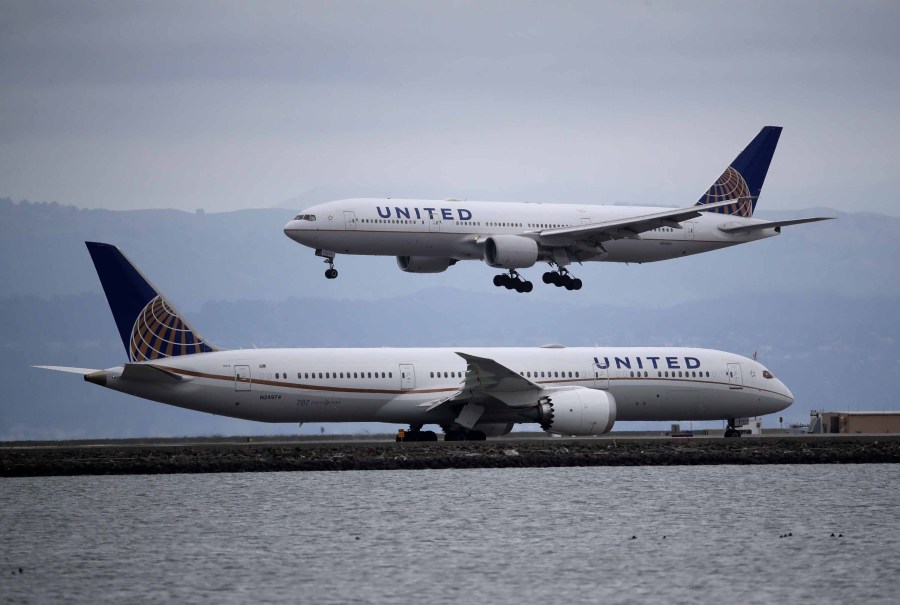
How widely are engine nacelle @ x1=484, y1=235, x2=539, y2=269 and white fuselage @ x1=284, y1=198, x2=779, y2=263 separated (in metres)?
0.56

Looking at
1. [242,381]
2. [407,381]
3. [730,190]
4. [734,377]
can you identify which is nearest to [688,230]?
[730,190]

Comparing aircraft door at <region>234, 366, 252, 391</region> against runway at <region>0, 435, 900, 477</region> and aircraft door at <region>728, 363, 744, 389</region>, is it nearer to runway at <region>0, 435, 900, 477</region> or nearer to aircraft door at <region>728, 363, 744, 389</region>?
runway at <region>0, 435, 900, 477</region>

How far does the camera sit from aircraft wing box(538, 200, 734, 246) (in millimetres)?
67875

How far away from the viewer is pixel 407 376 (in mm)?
63219

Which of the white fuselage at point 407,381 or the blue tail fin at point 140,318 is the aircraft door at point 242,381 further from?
the blue tail fin at point 140,318

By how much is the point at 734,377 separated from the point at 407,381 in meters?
15.0

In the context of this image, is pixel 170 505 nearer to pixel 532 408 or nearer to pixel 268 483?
pixel 268 483

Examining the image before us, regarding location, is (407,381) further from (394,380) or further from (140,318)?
(140,318)

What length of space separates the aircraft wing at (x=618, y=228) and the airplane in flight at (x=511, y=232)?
4cm

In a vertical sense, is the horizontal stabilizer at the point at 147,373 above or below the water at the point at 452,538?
above

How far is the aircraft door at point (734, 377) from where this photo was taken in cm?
6756

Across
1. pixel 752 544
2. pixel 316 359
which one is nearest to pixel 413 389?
pixel 316 359

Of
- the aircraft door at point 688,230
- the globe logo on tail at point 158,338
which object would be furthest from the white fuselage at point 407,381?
the aircraft door at point 688,230

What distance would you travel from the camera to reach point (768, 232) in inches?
2859
